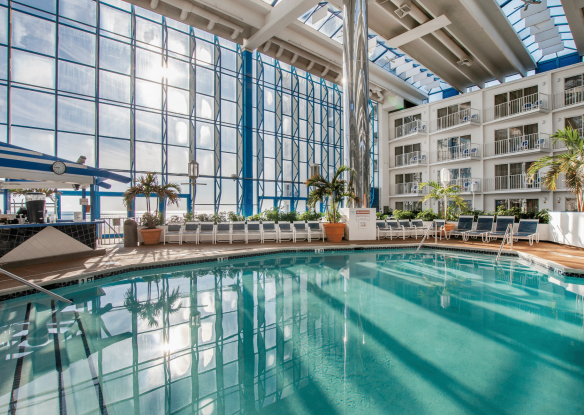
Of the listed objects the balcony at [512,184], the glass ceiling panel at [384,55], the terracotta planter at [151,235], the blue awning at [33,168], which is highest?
the glass ceiling panel at [384,55]

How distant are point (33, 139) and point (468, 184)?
19.4 m

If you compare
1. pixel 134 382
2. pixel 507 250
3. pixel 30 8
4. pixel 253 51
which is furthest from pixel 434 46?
pixel 134 382

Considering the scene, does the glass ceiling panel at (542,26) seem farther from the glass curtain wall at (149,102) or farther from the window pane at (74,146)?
the window pane at (74,146)

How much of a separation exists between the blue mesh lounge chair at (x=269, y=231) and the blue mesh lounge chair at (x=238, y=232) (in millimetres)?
597

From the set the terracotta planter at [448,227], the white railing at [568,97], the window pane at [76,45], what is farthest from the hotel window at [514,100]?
the window pane at [76,45]

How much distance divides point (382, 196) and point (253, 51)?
39.5ft

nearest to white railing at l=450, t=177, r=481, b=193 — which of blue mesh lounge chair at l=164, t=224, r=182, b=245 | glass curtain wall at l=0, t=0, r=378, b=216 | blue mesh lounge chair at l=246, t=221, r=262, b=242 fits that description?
glass curtain wall at l=0, t=0, r=378, b=216

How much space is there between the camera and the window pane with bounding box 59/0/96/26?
36.4ft

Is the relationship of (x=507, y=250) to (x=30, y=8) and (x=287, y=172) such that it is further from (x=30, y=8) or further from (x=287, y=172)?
(x=30, y=8)

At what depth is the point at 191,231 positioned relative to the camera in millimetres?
9328

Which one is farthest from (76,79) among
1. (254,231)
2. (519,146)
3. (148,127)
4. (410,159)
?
(519,146)

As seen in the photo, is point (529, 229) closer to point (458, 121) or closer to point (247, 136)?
point (458, 121)

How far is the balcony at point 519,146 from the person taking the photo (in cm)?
1413

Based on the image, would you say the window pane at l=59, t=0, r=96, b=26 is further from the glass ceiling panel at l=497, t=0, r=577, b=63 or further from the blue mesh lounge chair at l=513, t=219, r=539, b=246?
the blue mesh lounge chair at l=513, t=219, r=539, b=246
